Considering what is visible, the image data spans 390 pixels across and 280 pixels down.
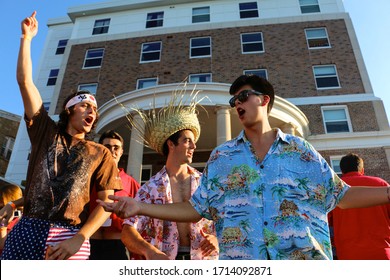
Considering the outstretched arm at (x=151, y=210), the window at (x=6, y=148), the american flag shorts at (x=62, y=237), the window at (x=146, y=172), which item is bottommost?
the american flag shorts at (x=62, y=237)

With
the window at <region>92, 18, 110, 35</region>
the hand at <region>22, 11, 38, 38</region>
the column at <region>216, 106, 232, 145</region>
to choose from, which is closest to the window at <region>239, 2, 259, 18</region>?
the window at <region>92, 18, 110, 35</region>

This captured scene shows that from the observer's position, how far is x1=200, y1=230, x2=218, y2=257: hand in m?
2.81

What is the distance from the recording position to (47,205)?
2250 millimetres

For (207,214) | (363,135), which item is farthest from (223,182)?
(363,135)

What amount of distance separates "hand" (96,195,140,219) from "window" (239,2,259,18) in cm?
2004

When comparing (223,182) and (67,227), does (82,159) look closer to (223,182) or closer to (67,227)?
(67,227)

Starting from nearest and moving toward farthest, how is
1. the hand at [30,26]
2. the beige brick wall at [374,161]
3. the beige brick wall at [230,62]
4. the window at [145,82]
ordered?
the hand at [30,26]
the beige brick wall at [374,161]
the beige brick wall at [230,62]
the window at [145,82]

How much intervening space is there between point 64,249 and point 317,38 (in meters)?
19.1

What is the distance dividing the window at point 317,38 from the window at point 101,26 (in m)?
13.0

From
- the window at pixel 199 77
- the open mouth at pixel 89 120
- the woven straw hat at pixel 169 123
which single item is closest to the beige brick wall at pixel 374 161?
the window at pixel 199 77

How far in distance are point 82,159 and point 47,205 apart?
0.43 m

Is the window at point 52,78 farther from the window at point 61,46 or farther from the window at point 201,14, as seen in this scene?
the window at point 201,14

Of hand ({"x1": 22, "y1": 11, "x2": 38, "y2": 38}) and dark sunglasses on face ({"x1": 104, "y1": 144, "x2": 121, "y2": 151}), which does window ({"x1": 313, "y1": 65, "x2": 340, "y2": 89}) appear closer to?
dark sunglasses on face ({"x1": 104, "y1": 144, "x2": 121, "y2": 151})

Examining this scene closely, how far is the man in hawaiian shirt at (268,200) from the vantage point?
1.84m
